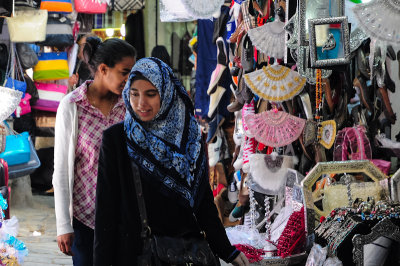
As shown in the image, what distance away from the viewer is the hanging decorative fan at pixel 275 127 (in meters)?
4.26

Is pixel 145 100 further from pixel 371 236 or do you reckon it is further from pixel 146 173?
pixel 371 236

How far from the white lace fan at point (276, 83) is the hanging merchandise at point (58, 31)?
14.2ft

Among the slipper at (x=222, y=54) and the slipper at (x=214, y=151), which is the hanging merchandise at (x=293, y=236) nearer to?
the slipper at (x=214, y=151)

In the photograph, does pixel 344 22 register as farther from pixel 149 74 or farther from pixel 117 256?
pixel 117 256

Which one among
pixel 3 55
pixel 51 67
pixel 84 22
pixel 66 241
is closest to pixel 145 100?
pixel 66 241

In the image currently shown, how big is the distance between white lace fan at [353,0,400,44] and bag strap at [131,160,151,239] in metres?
1.36

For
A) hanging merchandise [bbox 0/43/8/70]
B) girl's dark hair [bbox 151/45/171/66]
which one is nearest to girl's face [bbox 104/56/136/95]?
hanging merchandise [bbox 0/43/8/70]

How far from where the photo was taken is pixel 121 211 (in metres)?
2.38

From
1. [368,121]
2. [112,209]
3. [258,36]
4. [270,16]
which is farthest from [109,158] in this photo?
Result: [270,16]

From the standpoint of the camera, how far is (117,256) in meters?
2.36

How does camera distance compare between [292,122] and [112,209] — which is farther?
[292,122]

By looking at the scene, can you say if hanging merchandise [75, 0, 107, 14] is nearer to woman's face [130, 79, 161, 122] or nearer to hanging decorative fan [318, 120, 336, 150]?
hanging decorative fan [318, 120, 336, 150]

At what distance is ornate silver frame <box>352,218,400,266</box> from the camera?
284 cm

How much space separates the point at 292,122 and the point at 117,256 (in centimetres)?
219
